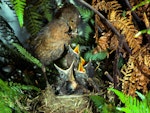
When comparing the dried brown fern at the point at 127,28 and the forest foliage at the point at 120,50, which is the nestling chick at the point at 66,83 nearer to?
the forest foliage at the point at 120,50

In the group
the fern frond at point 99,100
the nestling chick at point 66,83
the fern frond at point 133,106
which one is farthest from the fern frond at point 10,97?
the fern frond at point 133,106

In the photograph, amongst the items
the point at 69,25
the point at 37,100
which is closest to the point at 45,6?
the point at 69,25

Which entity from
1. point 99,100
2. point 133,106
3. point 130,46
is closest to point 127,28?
point 130,46

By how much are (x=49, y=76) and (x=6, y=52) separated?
0.21 meters

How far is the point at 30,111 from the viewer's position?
1.04m

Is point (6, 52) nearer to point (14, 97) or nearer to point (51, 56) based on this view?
point (51, 56)

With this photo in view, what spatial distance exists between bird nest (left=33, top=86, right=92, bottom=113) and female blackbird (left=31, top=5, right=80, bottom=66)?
139mm

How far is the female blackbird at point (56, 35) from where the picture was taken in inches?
43.5

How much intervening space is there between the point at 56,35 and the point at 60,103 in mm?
234

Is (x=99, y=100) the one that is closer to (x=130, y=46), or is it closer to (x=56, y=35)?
(x=130, y=46)

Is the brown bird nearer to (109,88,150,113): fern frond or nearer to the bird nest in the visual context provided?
the bird nest

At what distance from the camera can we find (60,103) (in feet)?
3.40

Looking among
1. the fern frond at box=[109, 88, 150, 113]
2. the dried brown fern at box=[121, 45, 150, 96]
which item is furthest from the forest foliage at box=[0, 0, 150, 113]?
the fern frond at box=[109, 88, 150, 113]

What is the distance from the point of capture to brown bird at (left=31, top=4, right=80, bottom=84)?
111 cm
